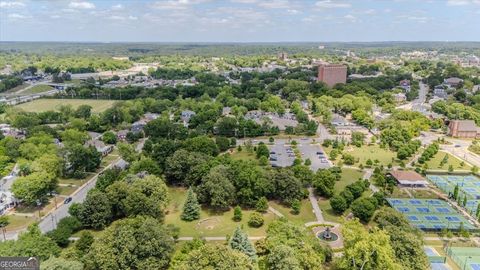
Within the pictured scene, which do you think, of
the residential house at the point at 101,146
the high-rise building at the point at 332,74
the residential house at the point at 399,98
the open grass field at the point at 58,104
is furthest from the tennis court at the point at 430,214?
the high-rise building at the point at 332,74

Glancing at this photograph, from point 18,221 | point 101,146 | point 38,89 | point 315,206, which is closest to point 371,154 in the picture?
point 315,206

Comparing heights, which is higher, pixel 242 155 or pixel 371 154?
pixel 242 155

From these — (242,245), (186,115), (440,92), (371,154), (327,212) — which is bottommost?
(327,212)

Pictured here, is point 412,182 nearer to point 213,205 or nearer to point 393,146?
point 393,146

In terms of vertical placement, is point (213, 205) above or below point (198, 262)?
below

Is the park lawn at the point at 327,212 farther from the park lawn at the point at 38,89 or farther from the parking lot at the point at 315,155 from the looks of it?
the park lawn at the point at 38,89

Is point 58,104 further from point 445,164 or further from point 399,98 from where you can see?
point 399,98

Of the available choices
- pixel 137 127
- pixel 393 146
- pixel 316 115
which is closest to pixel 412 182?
pixel 393 146

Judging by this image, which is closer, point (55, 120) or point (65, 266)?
point (65, 266)
